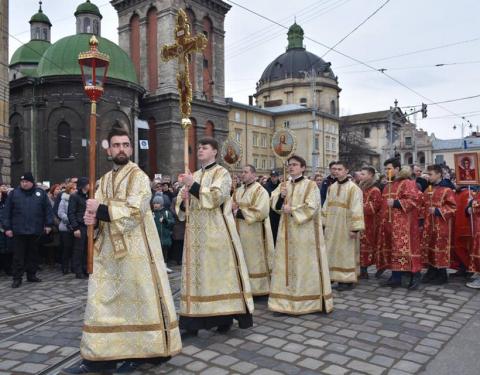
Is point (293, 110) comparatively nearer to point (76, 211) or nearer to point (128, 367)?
point (76, 211)

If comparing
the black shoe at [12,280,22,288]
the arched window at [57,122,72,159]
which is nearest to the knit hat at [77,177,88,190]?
the black shoe at [12,280,22,288]

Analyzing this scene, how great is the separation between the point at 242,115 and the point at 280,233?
49.8 meters

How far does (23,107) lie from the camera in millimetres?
31375

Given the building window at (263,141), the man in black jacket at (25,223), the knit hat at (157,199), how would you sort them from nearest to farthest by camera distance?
the man in black jacket at (25,223), the knit hat at (157,199), the building window at (263,141)

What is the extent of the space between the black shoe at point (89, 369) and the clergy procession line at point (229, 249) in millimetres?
11

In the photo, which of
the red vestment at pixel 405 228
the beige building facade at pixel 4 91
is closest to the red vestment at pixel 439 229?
the red vestment at pixel 405 228

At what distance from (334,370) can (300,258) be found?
2.08 meters

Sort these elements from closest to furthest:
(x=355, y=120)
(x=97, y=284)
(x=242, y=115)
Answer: (x=97, y=284) < (x=242, y=115) < (x=355, y=120)

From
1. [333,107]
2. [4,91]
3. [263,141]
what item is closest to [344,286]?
[4,91]

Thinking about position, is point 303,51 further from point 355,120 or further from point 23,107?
point 23,107

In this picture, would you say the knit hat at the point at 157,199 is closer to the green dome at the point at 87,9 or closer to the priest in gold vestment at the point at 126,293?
the priest in gold vestment at the point at 126,293

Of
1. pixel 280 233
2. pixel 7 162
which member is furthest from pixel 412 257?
pixel 7 162

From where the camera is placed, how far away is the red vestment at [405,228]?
7.79 metres

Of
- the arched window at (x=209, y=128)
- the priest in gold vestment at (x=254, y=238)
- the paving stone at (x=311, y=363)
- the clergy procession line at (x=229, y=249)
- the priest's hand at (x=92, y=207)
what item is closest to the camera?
the priest's hand at (x=92, y=207)
